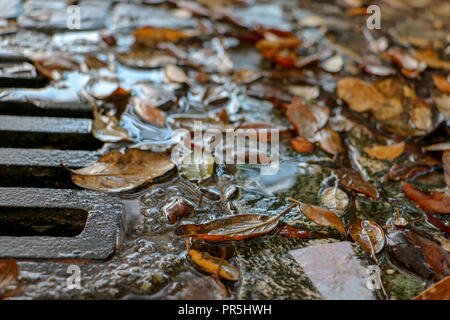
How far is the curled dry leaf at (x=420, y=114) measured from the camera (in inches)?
72.7

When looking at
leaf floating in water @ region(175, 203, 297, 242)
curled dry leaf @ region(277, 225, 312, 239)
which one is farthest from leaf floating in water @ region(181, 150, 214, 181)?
curled dry leaf @ region(277, 225, 312, 239)

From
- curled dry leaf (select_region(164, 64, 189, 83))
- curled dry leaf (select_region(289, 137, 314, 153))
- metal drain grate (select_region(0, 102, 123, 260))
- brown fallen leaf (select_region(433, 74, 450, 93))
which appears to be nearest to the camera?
metal drain grate (select_region(0, 102, 123, 260))

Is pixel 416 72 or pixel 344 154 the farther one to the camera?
pixel 416 72

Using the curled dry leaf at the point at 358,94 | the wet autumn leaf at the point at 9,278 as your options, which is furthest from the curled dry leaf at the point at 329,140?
the wet autumn leaf at the point at 9,278

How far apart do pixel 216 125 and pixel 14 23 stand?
135 centimetres

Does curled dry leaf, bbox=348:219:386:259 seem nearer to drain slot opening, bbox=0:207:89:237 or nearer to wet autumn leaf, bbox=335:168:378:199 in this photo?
wet autumn leaf, bbox=335:168:378:199

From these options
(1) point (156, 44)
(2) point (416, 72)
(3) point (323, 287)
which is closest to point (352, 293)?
(3) point (323, 287)

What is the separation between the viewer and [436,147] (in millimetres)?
1673

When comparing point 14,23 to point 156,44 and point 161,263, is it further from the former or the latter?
point 161,263

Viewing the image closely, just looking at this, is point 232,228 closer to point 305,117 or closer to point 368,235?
point 368,235

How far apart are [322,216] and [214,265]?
42 cm

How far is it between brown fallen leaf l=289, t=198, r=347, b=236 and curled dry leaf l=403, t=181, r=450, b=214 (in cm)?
31

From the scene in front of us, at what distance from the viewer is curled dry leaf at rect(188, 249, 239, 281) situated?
1154 millimetres
